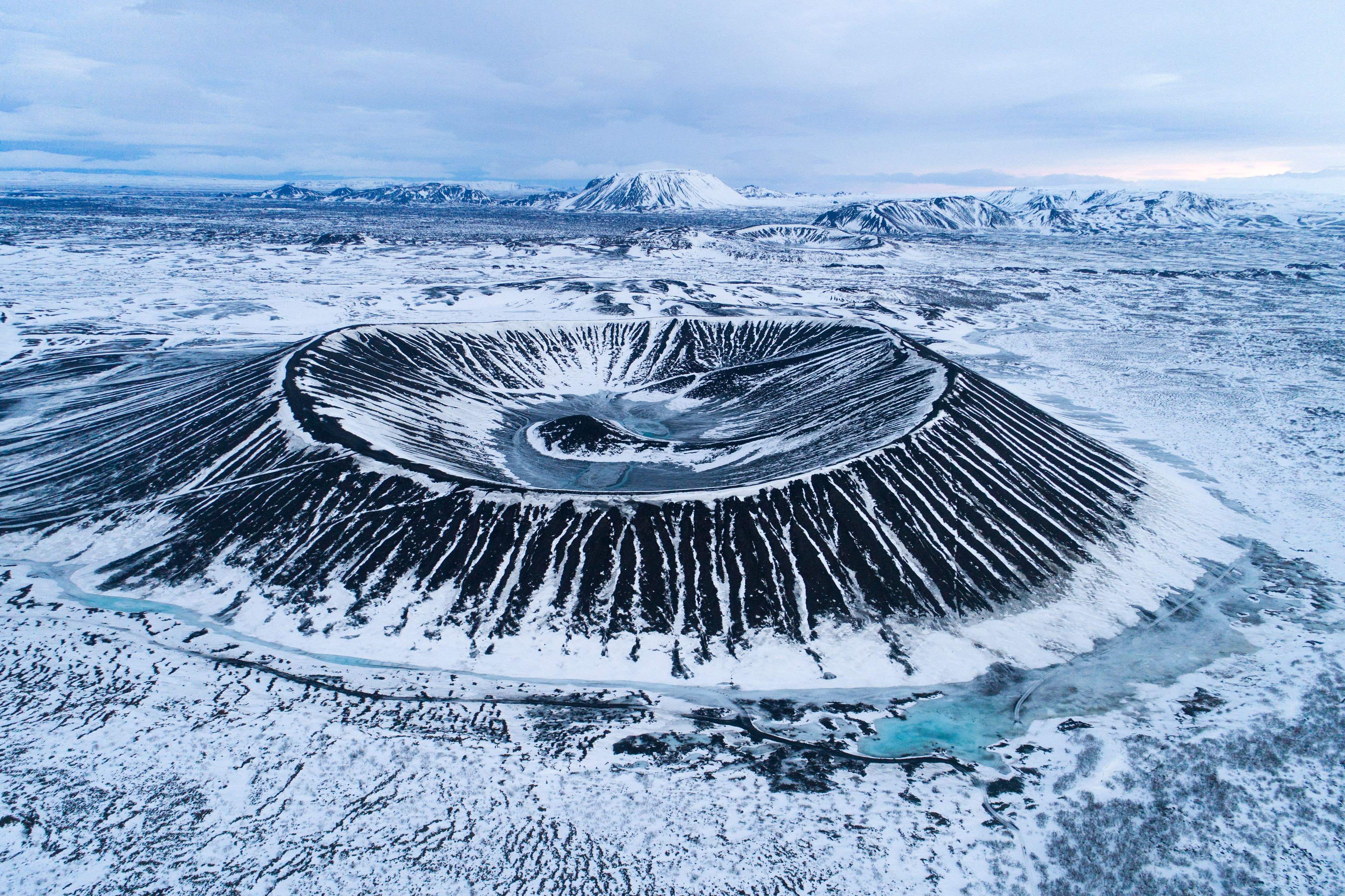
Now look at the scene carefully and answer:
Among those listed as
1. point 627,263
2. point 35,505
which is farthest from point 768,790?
point 627,263

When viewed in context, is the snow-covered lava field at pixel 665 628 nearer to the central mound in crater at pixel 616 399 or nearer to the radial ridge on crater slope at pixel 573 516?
the radial ridge on crater slope at pixel 573 516

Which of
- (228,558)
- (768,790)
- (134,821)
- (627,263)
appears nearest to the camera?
(134,821)

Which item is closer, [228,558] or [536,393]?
[228,558]

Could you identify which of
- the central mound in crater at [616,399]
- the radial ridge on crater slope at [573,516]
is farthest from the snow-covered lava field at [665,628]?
the central mound in crater at [616,399]

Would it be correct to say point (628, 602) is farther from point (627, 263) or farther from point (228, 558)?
point (627, 263)

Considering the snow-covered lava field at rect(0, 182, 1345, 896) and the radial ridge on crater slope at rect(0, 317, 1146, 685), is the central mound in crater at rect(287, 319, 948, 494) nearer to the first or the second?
the radial ridge on crater slope at rect(0, 317, 1146, 685)

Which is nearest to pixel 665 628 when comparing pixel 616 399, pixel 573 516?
pixel 573 516
